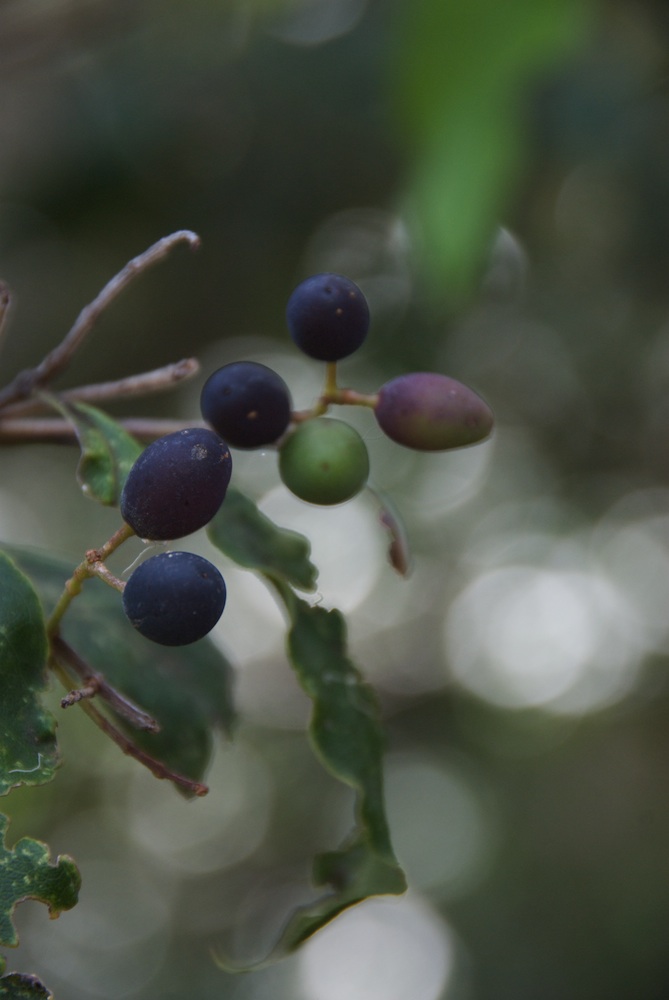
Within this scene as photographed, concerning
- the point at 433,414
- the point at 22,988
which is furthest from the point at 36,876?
the point at 433,414

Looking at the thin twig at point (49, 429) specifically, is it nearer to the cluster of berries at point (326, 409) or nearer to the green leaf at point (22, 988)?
the cluster of berries at point (326, 409)

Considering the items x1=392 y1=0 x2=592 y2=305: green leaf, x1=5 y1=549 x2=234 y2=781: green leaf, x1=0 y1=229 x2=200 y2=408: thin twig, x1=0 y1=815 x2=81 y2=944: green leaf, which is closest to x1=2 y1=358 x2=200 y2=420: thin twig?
x1=0 y1=229 x2=200 y2=408: thin twig

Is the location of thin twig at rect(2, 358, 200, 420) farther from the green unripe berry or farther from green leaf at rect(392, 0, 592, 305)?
green leaf at rect(392, 0, 592, 305)

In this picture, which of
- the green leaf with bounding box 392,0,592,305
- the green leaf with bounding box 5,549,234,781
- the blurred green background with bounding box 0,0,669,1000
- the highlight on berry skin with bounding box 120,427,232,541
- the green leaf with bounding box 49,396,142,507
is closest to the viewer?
the highlight on berry skin with bounding box 120,427,232,541

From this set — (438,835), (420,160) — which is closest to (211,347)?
(420,160)

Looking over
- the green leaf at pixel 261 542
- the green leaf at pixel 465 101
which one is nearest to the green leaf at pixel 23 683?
the green leaf at pixel 261 542

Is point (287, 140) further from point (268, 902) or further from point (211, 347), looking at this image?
point (268, 902)
